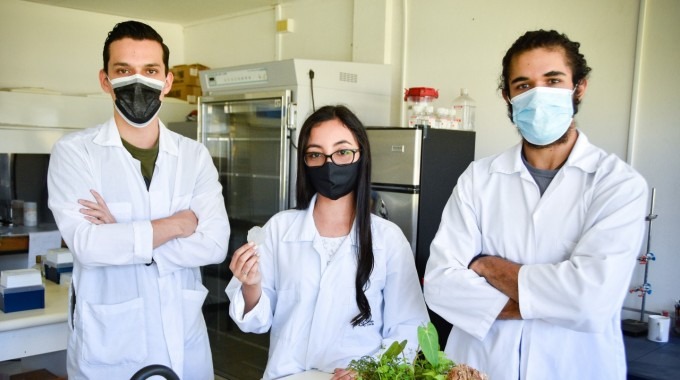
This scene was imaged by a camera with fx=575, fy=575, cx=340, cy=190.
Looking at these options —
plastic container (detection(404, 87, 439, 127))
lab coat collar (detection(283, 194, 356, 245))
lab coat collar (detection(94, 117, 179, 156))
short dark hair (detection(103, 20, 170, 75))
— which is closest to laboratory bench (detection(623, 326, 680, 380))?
lab coat collar (detection(283, 194, 356, 245))

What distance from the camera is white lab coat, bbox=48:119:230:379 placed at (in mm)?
1861

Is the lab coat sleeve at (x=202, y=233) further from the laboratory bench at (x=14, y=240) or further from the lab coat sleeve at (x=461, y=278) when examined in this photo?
the laboratory bench at (x=14, y=240)

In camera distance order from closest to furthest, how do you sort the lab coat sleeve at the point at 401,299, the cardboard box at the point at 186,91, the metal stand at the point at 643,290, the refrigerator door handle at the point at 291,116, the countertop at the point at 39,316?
the lab coat sleeve at the point at 401,299, the countertop at the point at 39,316, the metal stand at the point at 643,290, the refrigerator door handle at the point at 291,116, the cardboard box at the point at 186,91

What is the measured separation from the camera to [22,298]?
8.10 ft

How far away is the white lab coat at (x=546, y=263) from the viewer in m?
1.48

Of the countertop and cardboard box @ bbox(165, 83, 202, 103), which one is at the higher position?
cardboard box @ bbox(165, 83, 202, 103)

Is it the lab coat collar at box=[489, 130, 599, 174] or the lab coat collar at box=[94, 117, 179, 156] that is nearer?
the lab coat collar at box=[489, 130, 599, 174]

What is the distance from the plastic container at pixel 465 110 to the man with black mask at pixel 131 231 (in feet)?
6.15

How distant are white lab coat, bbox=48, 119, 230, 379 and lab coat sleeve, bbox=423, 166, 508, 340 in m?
0.81

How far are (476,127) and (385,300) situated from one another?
1.98m

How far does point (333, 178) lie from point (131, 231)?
0.68 m

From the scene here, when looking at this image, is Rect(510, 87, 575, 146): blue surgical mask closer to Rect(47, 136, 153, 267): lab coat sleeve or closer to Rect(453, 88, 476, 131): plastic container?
Rect(47, 136, 153, 267): lab coat sleeve

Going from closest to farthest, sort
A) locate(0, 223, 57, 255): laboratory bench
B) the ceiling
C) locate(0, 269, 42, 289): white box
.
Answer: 1. locate(0, 269, 42, 289): white box
2. locate(0, 223, 57, 255): laboratory bench
3. the ceiling

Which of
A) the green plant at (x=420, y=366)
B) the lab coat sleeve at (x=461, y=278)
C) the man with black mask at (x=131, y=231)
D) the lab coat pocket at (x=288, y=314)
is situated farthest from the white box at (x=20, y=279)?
the green plant at (x=420, y=366)
